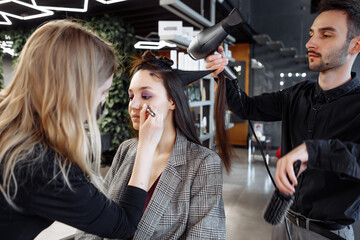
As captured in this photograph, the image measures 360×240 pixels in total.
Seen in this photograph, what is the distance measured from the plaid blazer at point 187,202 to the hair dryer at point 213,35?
1.61 ft

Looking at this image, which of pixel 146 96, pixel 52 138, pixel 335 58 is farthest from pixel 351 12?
pixel 52 138

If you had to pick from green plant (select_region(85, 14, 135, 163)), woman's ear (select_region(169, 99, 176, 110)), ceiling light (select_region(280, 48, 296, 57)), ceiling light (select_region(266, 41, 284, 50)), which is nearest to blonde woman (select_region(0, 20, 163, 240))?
woman's ear (select_region(169, 99, 176, 110))

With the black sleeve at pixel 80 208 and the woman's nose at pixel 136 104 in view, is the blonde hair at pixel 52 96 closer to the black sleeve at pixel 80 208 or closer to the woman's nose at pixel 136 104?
the black sleeve at pixel 80 208

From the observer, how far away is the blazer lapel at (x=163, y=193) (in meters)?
1.11

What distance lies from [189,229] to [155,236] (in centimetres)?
15

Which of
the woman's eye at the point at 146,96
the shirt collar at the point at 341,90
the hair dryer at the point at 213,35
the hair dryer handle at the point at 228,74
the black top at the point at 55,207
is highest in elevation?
the hair dryer at the point at 213,35

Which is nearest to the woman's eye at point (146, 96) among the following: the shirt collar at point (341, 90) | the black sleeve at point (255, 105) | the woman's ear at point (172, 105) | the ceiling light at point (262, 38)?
the woman's ear at point (172, 105)

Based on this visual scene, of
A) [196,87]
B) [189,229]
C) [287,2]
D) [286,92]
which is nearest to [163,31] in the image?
[196,87]

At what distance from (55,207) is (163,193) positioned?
53 centimetres

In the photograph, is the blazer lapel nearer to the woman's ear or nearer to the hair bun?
the woman's ear

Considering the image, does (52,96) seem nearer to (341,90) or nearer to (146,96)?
(146,96)

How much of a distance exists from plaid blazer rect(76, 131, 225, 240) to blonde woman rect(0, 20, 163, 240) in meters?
0.32

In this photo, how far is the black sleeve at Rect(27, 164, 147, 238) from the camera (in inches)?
27.5

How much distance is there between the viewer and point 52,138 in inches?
29.1
